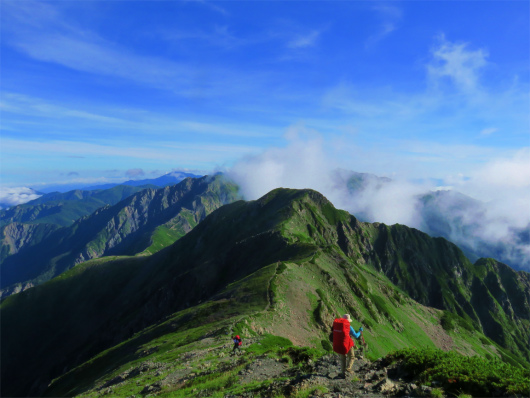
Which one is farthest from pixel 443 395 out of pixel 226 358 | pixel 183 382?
pixel 226 358

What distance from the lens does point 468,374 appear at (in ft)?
55.3

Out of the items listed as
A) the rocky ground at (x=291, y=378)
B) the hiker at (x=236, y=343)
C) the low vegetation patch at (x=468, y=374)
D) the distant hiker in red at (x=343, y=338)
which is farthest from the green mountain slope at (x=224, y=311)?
the low vegetation patch at (x=468, y=374)

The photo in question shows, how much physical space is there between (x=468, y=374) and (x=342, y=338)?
7.10 meters

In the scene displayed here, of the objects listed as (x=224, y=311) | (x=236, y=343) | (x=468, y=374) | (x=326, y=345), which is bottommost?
(x=326, y=345)

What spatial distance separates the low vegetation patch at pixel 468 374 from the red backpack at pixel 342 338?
4.44m

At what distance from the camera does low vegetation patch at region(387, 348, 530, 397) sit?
50.7ft

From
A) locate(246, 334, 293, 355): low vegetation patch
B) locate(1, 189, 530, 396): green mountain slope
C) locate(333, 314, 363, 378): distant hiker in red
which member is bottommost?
locate(1, 189, 530, 396): green mountain slope

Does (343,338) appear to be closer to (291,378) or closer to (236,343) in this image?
(291,378)

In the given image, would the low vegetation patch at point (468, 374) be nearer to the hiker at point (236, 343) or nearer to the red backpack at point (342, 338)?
the red backpack at point (342, 338)

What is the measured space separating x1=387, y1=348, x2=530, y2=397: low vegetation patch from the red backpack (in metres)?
4.44

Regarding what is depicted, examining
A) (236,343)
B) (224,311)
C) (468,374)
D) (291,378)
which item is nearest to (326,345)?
(224,311)

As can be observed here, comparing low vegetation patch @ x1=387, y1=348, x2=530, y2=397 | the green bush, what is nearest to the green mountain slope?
the green bush

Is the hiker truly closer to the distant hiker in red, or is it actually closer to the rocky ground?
the rocky ground

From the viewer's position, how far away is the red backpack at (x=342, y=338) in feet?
64.5
